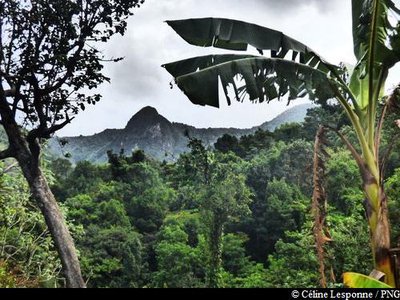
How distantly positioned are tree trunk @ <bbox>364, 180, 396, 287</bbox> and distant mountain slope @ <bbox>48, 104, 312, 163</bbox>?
35.7 feet

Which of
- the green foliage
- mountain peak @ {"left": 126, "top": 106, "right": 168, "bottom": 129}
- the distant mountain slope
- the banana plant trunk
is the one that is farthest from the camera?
mountain peak @ {"left": 126, "top": 106, "right": 168, "bottom": 129}

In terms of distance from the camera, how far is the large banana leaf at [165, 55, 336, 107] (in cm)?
242

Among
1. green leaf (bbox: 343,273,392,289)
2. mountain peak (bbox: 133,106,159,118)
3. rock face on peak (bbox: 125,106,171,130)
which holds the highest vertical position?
mountain peak (bbox: 133,106,159,118)

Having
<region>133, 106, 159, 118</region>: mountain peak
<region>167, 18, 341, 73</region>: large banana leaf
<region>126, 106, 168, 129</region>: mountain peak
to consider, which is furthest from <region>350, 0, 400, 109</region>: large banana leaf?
<region>133, 106, 159, 118</region>: mountain peak

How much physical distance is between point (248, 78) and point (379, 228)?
0.93 m

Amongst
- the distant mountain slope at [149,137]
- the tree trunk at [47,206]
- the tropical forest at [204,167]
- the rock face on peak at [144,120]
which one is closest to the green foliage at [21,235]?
the tropical forest at [204,167]

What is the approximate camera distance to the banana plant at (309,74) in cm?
238

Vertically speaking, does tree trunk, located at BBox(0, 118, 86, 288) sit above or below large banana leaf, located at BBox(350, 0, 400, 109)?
below

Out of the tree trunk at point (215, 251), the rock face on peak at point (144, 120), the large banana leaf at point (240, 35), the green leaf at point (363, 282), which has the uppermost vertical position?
the rock face on peak at point (144, 120)

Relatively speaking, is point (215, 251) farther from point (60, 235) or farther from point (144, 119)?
point (60, 235)

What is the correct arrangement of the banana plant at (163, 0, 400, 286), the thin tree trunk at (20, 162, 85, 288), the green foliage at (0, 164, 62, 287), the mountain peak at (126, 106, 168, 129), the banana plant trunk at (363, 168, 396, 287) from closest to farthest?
the banana plant trunk at (363, 168, 396, 287) < the banana plant at (163, 0, 400, 286) < the thin tree trunk at (20, 162, 85, 288) < the green foliage at (0, 164, 62, 287) < the mountain peak at (126, 106, 168, 129)

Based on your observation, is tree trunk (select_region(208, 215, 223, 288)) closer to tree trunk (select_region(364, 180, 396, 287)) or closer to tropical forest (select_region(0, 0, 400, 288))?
tropical forest (select_region(0, 0, 400, 288))

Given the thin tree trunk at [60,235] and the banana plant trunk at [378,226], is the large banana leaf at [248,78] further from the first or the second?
the thin tree trunk at [60,235]
